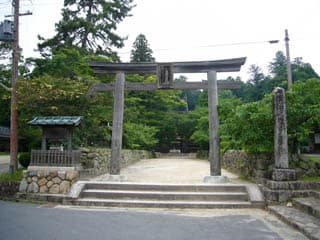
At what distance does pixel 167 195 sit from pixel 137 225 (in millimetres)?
2187

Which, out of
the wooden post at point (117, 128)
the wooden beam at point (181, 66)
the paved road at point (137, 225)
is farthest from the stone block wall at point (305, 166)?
the wooden post at point (117, 128)

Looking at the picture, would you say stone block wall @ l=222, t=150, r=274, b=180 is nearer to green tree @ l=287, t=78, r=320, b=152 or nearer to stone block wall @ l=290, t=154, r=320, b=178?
stone block wall @ l=290, t=154, r=320, b=178

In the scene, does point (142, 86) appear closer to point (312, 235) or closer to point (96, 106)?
point (96, 106)

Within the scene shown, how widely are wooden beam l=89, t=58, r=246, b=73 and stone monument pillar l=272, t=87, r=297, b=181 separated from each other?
6.08ft

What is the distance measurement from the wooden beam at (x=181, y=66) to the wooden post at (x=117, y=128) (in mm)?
333

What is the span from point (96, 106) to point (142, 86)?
3.03 metres

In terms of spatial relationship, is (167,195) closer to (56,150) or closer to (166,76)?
(56,150)

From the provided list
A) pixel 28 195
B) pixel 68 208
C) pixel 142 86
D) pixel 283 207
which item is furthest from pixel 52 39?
pixel 283 207

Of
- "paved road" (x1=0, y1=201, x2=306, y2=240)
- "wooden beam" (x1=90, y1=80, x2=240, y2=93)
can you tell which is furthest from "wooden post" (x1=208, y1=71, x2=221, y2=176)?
"paved road" (x1=0, y1=201, x2=306, y2=240)

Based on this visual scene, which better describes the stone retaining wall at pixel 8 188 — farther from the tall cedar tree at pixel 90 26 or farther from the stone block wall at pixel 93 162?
the tall cedar tree at pixel 90 26

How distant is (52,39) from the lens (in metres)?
20.8

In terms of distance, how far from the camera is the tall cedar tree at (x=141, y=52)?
33500mm

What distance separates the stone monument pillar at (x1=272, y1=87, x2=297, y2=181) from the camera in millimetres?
7055

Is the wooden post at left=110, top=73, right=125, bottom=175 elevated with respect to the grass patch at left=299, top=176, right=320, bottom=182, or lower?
elevated
